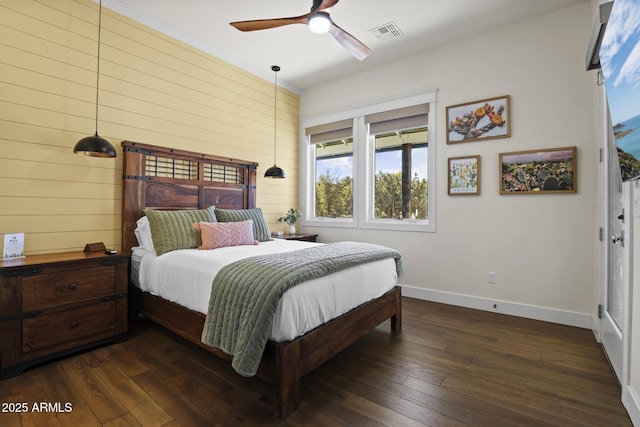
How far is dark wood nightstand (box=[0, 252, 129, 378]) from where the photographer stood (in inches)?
82.6

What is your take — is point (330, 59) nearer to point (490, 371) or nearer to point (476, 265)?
point (476, 265)

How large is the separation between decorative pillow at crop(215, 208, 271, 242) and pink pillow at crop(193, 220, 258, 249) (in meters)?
0.28

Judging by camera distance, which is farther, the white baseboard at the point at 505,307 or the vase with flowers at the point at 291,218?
the vase with flowers at the point at 291,218

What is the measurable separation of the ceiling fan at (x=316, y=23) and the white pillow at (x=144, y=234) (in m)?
2.06

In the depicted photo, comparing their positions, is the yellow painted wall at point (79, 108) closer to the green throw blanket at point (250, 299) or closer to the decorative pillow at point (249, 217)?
the decorative pillow at point (249, 217)

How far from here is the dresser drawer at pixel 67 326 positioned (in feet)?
7.14

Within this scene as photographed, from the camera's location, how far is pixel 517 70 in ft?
10.9

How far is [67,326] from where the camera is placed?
92.4 inches

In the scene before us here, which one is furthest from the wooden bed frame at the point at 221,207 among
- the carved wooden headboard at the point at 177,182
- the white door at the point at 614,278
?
the white door at the point at 614,278

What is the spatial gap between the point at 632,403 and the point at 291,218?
13.1 ft

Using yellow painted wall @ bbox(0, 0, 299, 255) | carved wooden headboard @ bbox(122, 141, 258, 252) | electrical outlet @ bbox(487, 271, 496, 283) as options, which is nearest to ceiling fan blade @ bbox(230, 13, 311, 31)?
yellow painted wall @ bbox(0, 0, 299, 255)

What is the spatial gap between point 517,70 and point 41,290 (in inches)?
192

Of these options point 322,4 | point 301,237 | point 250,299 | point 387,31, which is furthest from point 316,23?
point 301,237

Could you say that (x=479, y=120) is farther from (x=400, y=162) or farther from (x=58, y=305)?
(x=58, y=305)
